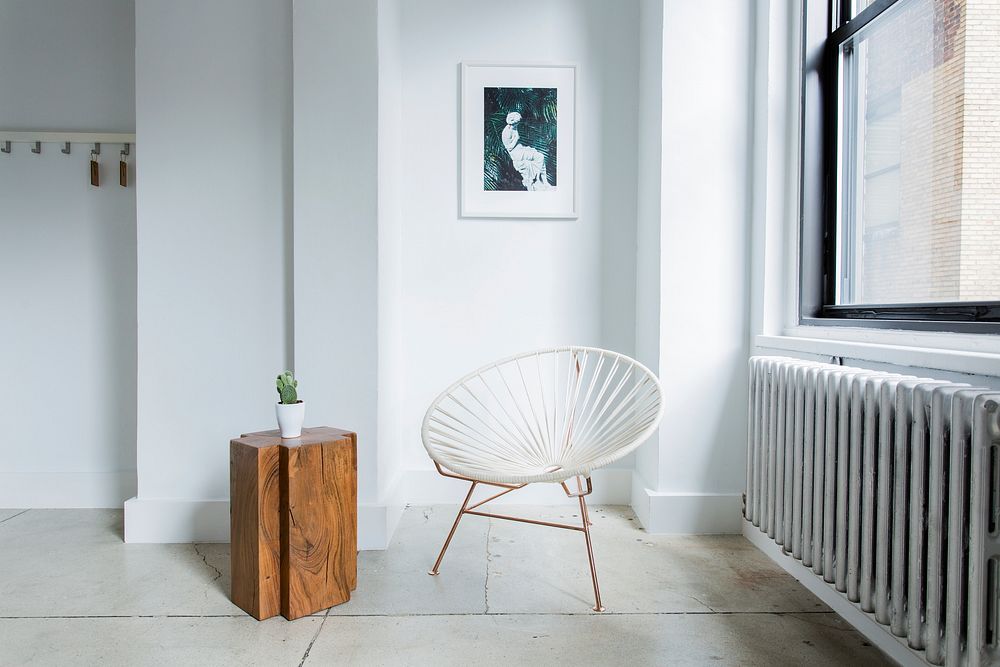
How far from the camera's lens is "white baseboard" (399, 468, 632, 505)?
2.80m

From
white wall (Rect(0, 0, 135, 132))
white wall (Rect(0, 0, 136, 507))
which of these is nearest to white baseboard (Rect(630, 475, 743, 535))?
white wall (Rect(0, 0, 136, 507))

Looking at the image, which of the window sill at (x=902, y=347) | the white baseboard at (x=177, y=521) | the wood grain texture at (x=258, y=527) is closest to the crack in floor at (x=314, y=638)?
the wood grain texture at (x=258, y=527)

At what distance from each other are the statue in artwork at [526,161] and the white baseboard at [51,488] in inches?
89.9

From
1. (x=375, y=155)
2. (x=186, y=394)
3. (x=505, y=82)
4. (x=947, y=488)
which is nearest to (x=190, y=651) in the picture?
(x=186, y=394)

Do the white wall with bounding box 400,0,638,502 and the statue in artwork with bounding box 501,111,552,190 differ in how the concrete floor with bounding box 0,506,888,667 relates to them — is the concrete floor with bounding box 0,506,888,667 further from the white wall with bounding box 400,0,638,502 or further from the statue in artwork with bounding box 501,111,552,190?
the statue in artwork with bounding box 501,111,552,190

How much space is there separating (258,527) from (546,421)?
110 centimetres

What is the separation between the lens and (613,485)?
9.26 ft

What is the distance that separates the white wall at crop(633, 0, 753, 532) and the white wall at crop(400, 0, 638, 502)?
39 cm

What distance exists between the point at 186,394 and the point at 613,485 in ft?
6.13

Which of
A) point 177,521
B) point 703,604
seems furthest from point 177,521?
point 703,604

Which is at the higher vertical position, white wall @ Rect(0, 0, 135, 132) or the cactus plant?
white wall @ Rect(0, 0, 135, 132)

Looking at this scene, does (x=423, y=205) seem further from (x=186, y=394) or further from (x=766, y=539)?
(x=766, y=539)

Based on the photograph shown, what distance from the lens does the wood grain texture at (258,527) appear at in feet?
5.70

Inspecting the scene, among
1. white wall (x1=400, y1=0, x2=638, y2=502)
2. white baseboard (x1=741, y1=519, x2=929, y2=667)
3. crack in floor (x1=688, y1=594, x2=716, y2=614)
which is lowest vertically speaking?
crack in floor (x1=688, y1=594, x2=716, y2=614)
